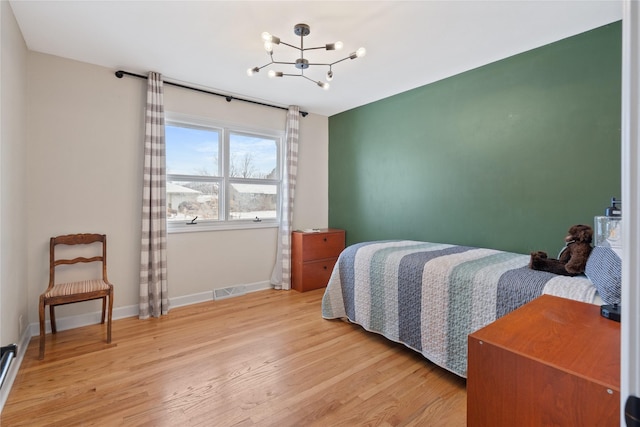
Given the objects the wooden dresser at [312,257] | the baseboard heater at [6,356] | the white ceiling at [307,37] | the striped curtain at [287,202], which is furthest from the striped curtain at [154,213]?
the baseboard heater at [6,356]

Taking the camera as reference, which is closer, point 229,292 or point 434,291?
point 434,291

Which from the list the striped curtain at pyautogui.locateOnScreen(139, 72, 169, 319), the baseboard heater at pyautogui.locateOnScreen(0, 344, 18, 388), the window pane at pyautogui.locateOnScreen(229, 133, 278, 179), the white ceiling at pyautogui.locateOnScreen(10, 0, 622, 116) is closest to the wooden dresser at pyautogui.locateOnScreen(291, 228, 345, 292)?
the window pane at pyautogui.locateOnScreen(229, 133, 278, 179)

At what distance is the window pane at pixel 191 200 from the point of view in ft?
10.8

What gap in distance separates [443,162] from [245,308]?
2.58 metres

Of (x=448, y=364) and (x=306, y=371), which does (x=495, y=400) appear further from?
(x=306, y=371)

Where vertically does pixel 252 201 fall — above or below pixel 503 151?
below

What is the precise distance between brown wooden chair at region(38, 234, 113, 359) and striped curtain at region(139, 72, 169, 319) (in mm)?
342

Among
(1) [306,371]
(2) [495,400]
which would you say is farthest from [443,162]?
(2) [495,400]

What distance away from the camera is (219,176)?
360 cm

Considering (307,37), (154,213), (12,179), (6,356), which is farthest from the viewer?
(154,213)

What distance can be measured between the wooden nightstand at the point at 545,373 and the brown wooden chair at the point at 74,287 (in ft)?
8.55

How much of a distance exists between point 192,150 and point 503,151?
3177mm

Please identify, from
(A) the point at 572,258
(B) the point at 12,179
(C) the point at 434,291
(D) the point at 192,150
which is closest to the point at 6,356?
(B) the point at 12,179

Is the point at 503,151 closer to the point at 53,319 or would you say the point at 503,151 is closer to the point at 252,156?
the point at 252,156
